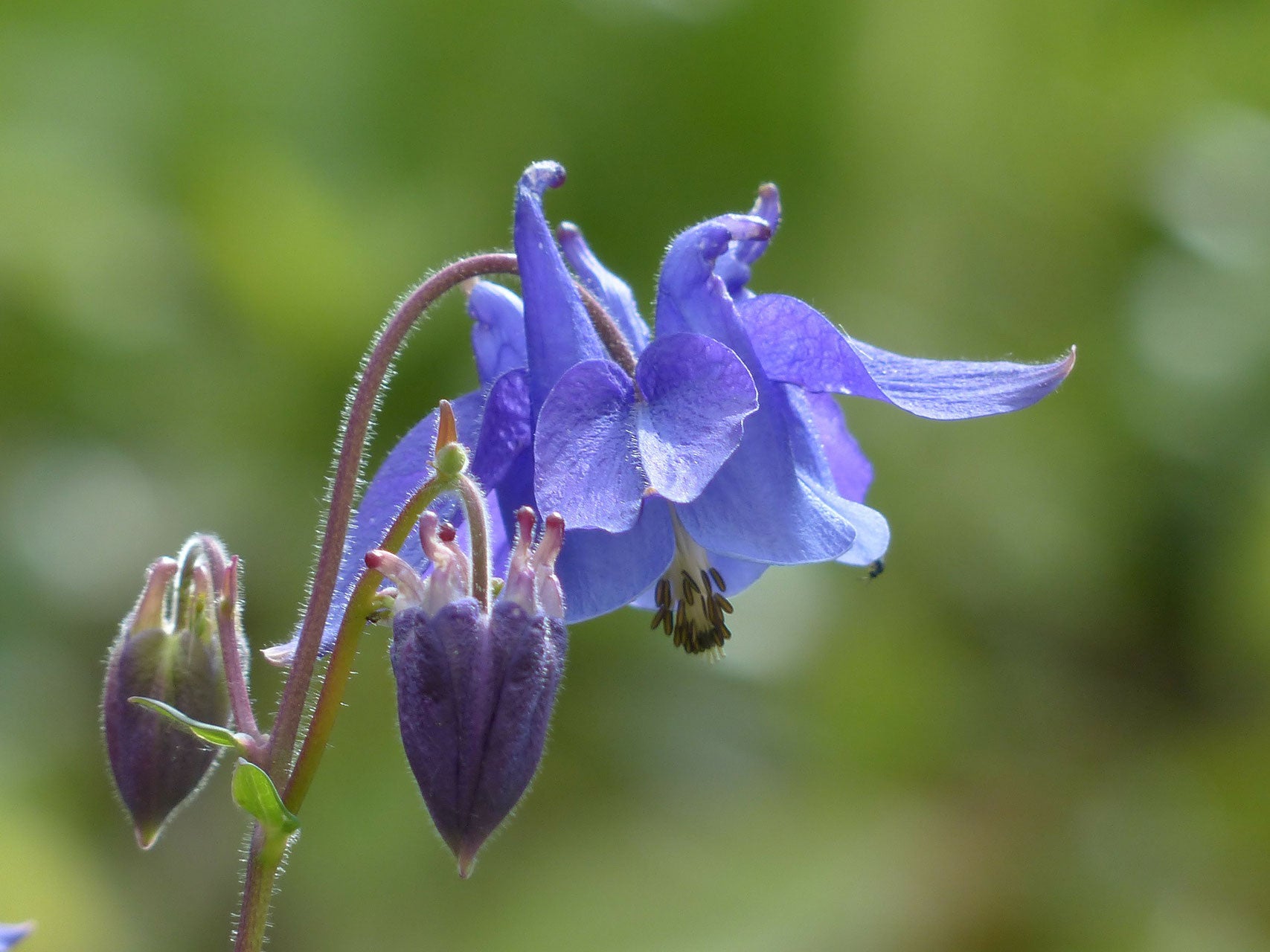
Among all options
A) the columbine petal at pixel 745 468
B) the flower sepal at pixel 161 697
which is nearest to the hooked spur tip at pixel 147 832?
the flower sepal at pixel 161 697

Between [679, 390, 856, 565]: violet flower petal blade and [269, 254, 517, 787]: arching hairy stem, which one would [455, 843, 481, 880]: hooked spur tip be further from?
[679, 390, 856, 565]: violet flower petal blade

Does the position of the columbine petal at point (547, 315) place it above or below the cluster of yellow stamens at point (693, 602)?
above

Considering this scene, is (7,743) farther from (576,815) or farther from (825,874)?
(825,874)

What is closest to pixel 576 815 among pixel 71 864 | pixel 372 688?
pixel 372 688

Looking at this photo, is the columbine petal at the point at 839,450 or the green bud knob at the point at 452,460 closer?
the green bud knob at the point at 452,460

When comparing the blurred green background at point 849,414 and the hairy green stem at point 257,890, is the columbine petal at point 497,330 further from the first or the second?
the blurred green background at point 849,414

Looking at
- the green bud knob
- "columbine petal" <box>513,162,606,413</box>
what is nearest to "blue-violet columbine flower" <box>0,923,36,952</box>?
the green bud knob
